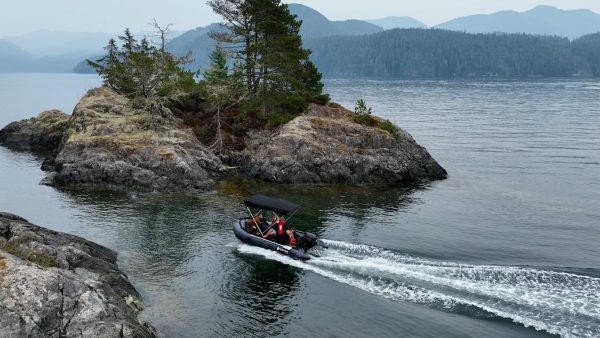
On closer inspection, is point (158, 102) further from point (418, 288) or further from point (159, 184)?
point (418, 288)

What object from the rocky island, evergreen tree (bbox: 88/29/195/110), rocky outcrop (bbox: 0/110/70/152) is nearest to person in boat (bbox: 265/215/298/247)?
the rocky island

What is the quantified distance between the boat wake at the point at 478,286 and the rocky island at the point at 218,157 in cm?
1866

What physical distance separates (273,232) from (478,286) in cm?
1309

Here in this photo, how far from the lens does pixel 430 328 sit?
21.2m

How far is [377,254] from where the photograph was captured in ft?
96.2

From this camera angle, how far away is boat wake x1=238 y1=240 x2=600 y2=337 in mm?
21625

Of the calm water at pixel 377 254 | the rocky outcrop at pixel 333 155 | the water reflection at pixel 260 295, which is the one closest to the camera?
the water reflection at pixel 260 295

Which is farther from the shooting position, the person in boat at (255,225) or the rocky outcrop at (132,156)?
the rocky outcrop at (132,156)

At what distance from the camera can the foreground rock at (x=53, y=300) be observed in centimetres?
1672

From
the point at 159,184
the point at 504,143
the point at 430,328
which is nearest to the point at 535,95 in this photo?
the point at 504,143

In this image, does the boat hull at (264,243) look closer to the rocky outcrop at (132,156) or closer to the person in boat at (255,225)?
the person in boat at (255,225)

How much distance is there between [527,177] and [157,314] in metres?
41.5

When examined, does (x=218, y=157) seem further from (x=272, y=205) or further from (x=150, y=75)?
(x=272, y=205)

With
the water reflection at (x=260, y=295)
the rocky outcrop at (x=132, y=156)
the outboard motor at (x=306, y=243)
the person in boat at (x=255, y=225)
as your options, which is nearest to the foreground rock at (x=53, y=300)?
the water reflection at (x=260, y=295)
